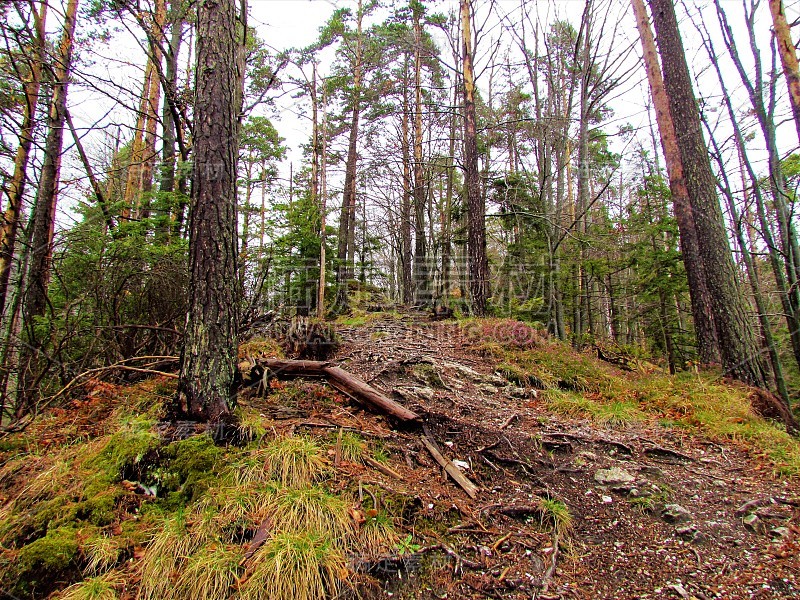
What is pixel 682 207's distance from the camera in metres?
5.46

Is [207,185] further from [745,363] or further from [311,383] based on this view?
[745,363]

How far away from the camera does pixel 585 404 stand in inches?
168

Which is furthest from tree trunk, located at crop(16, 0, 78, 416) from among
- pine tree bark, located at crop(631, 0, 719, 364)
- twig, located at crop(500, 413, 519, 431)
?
pine tree bark, located at crop(631, 0, 719, 364)

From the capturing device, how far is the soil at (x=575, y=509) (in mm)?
1878

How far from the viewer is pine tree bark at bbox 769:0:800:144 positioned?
4727mm

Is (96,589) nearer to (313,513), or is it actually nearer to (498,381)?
(313,513)

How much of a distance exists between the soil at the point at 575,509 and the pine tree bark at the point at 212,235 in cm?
85

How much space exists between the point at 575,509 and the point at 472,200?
6.44 metres

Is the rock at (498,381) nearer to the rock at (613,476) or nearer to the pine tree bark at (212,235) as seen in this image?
the rock at (613,476)

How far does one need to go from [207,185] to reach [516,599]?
332 cm

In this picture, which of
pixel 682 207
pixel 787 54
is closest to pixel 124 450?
pixel 682 207

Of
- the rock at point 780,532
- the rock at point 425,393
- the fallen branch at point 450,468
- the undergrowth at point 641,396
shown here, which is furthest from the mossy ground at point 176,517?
the undergrowth at point 641,396

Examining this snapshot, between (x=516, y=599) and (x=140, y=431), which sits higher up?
(x=140, y=431)

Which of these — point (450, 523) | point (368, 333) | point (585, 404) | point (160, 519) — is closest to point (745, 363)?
point (585, 404)
